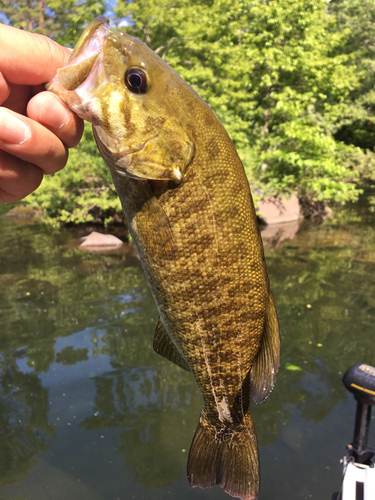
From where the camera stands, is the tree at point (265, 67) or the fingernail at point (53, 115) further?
the tree at point (265, 67)

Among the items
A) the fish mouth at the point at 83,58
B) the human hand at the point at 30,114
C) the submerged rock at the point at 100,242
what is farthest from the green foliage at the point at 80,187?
the fish mouth at the point at 83,58

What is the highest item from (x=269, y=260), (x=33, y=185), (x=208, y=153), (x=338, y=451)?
(x=208, y=153)

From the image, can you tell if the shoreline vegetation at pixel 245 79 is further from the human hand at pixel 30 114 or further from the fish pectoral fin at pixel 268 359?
the fish pectoral fin at pixel 268 359

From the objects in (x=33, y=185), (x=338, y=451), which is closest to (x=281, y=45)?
(x=338, y=451)

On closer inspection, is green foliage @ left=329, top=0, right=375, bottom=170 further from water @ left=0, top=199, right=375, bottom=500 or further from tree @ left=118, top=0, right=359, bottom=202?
water @ left=0, top=199, right=375, bottom=500

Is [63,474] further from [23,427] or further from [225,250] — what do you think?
[225,250]
